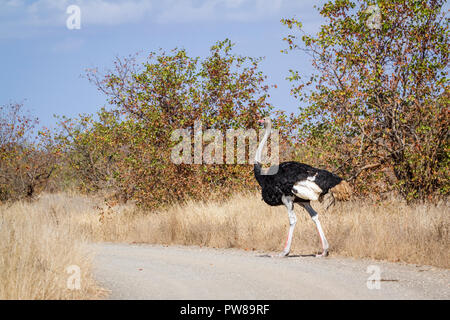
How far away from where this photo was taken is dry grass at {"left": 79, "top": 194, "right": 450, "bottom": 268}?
36.7 ft

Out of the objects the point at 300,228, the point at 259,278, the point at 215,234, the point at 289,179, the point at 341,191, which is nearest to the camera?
the point at 259,278

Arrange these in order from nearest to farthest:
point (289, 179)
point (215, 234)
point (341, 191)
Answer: point (341, 191)
point (289, 179)
point (215, 234)

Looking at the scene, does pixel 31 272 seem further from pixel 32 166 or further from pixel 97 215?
pixel 32 166

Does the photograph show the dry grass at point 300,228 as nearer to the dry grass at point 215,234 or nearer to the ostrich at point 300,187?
the dry grass at point 215,234

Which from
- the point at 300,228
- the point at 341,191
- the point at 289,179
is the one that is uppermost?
the point at 289,179

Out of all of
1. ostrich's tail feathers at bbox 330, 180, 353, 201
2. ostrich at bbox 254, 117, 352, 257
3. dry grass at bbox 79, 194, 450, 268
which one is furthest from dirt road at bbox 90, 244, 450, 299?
ostrich's tail feathers at bbox 330, 180, 353, 201

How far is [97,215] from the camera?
1948 cm

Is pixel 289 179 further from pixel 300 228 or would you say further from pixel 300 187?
pixel 300 228

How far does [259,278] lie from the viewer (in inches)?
355

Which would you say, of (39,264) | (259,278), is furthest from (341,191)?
(39,264)

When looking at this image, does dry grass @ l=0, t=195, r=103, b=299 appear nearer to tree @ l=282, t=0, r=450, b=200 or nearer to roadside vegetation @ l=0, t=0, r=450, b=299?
roadside vegetation @ l=0, t=0, r=450, b=299

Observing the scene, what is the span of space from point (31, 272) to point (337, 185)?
610 cm

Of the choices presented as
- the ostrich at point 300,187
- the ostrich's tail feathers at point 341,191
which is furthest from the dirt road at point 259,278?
the ostrich's tail feathers at point 341,191

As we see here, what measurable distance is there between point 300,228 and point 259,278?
4.63 metres
